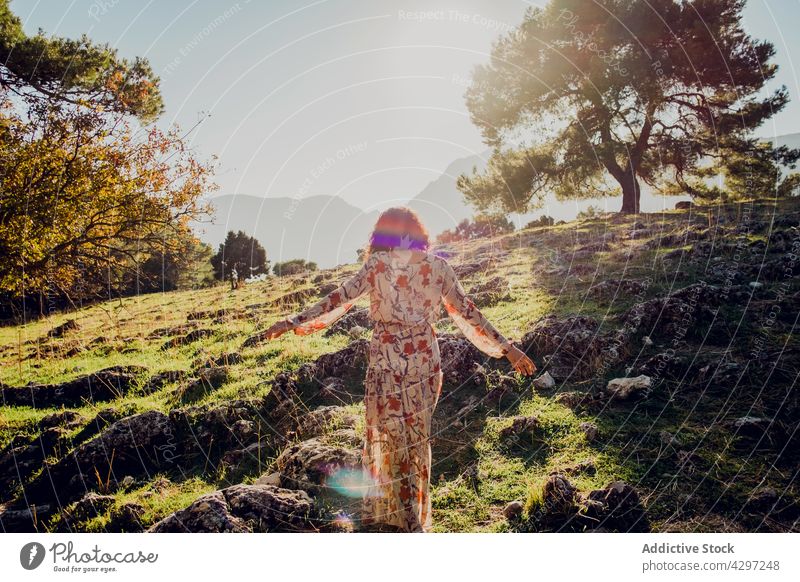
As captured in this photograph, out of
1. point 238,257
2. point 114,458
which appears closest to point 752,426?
point 114,458

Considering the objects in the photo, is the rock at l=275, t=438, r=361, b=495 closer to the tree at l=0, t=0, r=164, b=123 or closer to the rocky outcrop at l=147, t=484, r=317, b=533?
the rocky outcrop at l=147, t=484, r=317, b=533

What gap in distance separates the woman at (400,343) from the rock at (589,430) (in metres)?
1.81

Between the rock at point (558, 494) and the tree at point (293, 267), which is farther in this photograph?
the tree at point (293, 267)

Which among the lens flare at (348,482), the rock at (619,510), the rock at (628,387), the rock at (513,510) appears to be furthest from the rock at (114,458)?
the rock at (628,387)

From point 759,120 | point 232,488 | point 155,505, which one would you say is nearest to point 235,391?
point 155,505

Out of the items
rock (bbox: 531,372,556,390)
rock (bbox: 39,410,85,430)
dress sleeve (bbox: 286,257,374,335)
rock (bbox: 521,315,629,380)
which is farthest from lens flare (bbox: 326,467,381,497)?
rock (bbox: 39,410,85,430)

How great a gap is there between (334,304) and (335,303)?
0.01 m

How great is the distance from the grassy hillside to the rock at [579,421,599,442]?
23 mm

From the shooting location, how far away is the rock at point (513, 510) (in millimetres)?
4379

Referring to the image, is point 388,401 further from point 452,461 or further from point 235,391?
point 235,391

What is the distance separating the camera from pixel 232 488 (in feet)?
15.1

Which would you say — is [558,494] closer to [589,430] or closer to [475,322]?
[589,430]

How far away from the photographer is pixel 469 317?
172 inches

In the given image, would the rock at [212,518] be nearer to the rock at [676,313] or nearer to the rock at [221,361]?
the rock at [221,361]
